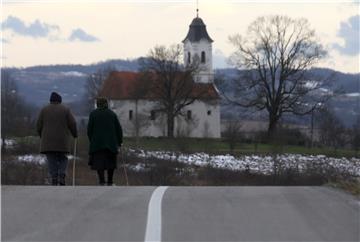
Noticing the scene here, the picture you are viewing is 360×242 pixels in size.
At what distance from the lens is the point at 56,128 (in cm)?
1518

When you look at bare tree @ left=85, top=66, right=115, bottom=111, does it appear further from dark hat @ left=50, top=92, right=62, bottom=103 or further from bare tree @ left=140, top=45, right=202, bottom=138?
dark hat @ left=50, top=92, right=62, bottom=103

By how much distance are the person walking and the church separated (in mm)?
81779

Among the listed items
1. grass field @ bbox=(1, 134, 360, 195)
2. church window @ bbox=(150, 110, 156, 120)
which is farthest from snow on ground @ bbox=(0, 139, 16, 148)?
church window @ bbox=(150, 110, 156, 120)

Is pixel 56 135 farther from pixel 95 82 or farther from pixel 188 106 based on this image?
pixel 95 82

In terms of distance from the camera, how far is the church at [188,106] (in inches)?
4077

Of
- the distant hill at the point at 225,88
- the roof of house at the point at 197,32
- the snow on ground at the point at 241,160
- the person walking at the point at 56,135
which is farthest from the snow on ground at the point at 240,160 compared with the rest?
the roof of house at the point at 197,32

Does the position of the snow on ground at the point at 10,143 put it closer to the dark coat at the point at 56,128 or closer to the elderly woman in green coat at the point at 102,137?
the dark coat at the point at 56,128

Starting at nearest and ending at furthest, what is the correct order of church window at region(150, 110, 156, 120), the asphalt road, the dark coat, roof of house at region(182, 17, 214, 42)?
the asphalt road, the dark coat, church window at region(150, 110, 156, 120), roof of house at region(182, 17, 214, 42)

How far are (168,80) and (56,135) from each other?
82.8 m

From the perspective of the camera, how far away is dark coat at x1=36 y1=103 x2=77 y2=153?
49.5 feet

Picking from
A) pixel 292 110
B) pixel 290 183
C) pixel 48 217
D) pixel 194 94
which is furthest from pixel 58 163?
pixel 194 94

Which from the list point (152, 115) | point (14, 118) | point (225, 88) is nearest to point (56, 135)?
point (14, 118)

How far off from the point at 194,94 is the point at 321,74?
18.0 m

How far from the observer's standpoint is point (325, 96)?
298 ft
